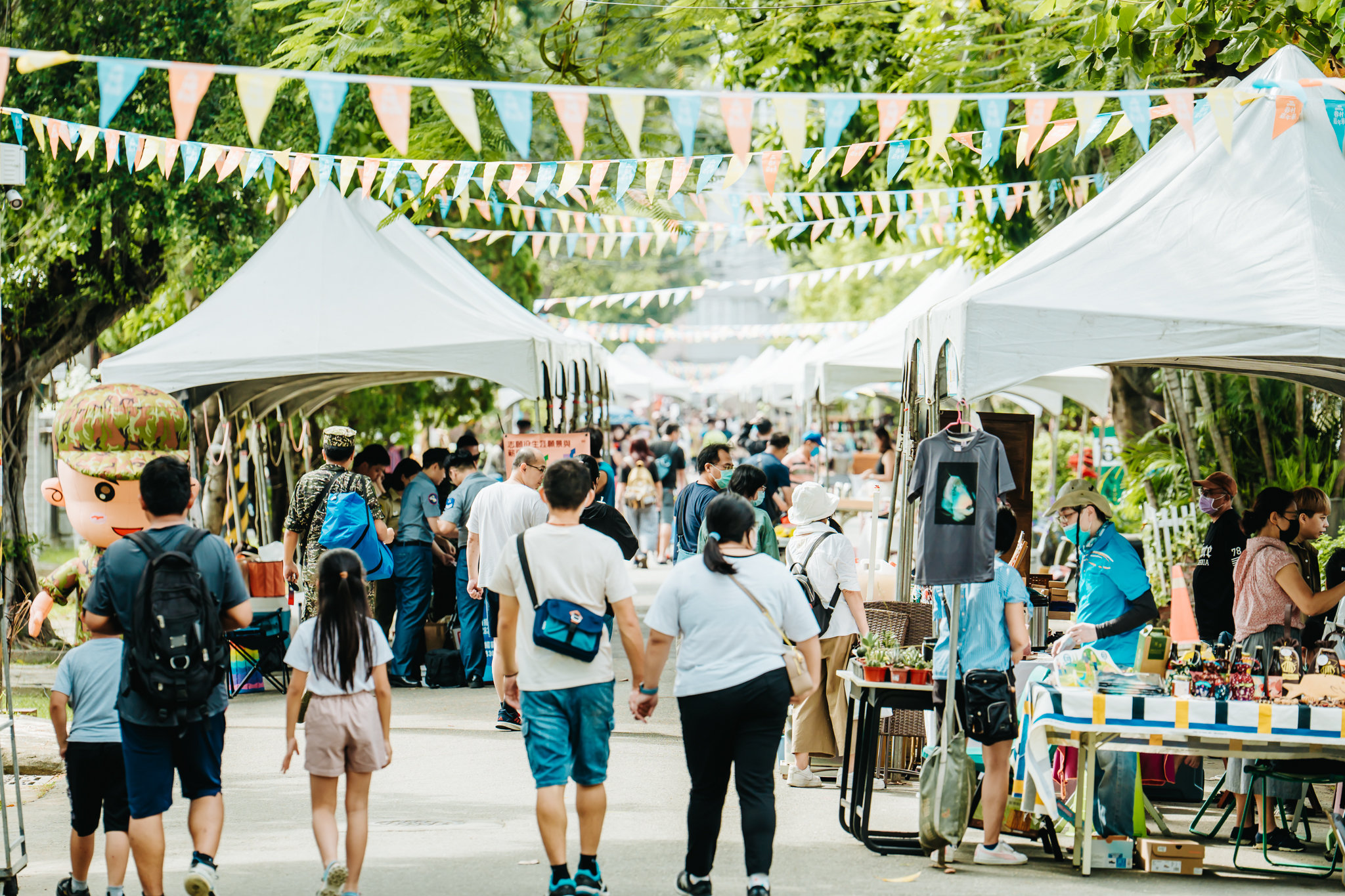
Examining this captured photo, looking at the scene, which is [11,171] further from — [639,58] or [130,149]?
[639,58]

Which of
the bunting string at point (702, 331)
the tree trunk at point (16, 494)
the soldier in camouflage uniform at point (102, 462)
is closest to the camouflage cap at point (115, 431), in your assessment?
the soldier in camouflage uniform at point (102, 462)

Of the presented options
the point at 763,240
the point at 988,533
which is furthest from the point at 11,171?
the point at 763,240

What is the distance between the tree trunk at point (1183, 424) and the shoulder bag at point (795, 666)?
8.79 metres

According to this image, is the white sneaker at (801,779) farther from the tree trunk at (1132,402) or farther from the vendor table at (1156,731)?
the tree trunk at (1132,402)

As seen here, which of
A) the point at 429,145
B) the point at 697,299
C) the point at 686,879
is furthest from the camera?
the point at 697,299

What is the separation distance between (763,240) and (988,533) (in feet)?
32.5

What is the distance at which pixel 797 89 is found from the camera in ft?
46.2

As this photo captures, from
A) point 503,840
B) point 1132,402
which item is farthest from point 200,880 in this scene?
point 1132,402

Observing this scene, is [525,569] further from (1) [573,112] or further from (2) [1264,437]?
(2) [1264,437]

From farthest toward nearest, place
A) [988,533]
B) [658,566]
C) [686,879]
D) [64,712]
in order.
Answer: [658,566] < [988,533] < [686,879] < [64,712]

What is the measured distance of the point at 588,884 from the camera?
5367mm

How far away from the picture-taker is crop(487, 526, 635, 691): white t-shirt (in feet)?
17.7

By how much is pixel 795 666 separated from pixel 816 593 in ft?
8.02

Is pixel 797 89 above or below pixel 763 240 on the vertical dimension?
above
